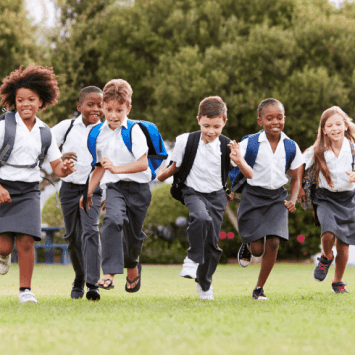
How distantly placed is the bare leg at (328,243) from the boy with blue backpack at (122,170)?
227cm

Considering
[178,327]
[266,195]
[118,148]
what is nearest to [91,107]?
[118,148]

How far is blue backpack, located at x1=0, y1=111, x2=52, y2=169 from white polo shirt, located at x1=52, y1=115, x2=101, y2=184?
2.20 ft

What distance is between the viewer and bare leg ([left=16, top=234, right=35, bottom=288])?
565cm

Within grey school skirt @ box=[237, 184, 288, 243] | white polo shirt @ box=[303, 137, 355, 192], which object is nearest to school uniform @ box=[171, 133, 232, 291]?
grey school skirt @ box=[237, 184, 288, 243]

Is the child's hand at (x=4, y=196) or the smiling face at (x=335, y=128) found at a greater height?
the smiling face at (x=335, y=128)

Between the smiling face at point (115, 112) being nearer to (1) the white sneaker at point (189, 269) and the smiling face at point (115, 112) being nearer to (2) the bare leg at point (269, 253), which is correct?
(1) the white sneaker at point (189, 269)

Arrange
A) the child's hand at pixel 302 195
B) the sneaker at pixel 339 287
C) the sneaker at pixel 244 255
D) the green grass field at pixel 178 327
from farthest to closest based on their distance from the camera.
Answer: the sneaker at pixel 339 287 < the child's hand at pixel 302 195 < the sneaker at pixel 244 255 < the green grass field at pixel 178 327

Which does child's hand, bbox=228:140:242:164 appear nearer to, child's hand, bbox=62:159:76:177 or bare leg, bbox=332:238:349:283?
child's hand, bbox=62:159:76:177

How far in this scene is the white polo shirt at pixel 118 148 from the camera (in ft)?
18.6

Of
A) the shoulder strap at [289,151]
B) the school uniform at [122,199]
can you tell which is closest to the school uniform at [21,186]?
the school uniform at [122,199]

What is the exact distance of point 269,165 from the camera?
6.16 metres

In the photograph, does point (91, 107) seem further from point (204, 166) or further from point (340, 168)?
point (340, 168)

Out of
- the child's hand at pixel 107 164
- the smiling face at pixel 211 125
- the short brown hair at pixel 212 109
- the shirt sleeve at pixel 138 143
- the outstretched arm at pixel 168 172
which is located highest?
the short brown hair at pixel 212 109

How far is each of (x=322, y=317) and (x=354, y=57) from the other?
504 inches
